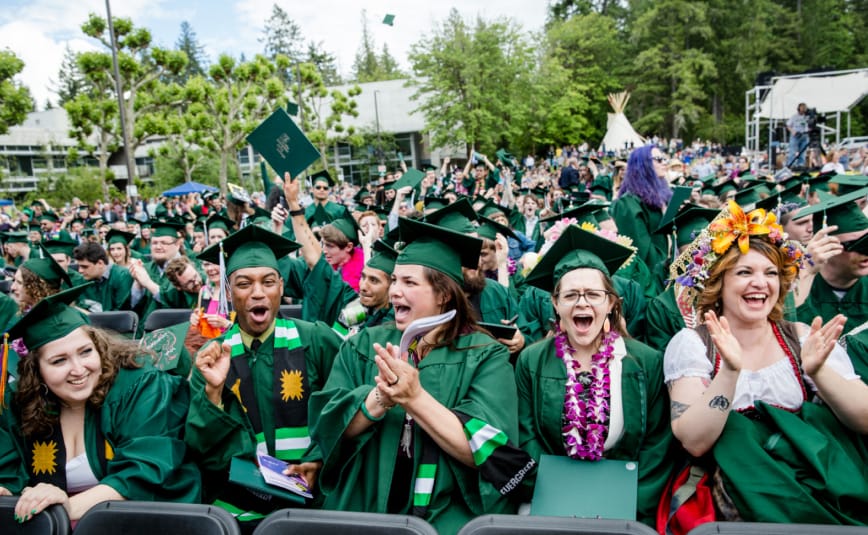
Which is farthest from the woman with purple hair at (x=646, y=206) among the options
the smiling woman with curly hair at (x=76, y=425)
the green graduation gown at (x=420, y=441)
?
the smiling woman with curly hair at (x=76, y=425)

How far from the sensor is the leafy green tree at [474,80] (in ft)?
101

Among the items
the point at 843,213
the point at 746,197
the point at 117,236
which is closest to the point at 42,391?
the point at 843,213

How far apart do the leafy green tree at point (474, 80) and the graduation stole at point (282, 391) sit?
2883 cm

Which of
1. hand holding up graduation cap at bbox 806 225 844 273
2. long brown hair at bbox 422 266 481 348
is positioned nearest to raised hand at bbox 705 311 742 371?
long brown hair at bbox 422 266 481 348

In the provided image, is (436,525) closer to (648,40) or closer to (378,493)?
(378,493)

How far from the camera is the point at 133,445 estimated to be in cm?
254

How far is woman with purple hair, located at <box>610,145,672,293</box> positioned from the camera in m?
5.68

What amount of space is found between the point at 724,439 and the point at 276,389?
197 cm

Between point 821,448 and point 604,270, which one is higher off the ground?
point 604,270

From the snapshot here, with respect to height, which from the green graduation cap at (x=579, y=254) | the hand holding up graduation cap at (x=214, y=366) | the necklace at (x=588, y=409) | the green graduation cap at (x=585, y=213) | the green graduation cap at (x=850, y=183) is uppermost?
the green graduation cap at (x=850, y=183)

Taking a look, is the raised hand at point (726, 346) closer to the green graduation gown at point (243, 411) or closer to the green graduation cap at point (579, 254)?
the green graduation cap at point (579, 254)

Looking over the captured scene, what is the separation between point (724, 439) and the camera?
7.23 ft

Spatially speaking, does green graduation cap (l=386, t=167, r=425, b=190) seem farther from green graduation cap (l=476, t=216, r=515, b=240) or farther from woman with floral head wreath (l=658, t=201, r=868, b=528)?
woman with floral head wreath (l=658, t=201, r=868, b=528)

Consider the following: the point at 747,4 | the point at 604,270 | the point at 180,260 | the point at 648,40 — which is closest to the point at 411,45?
the point at 648,40
